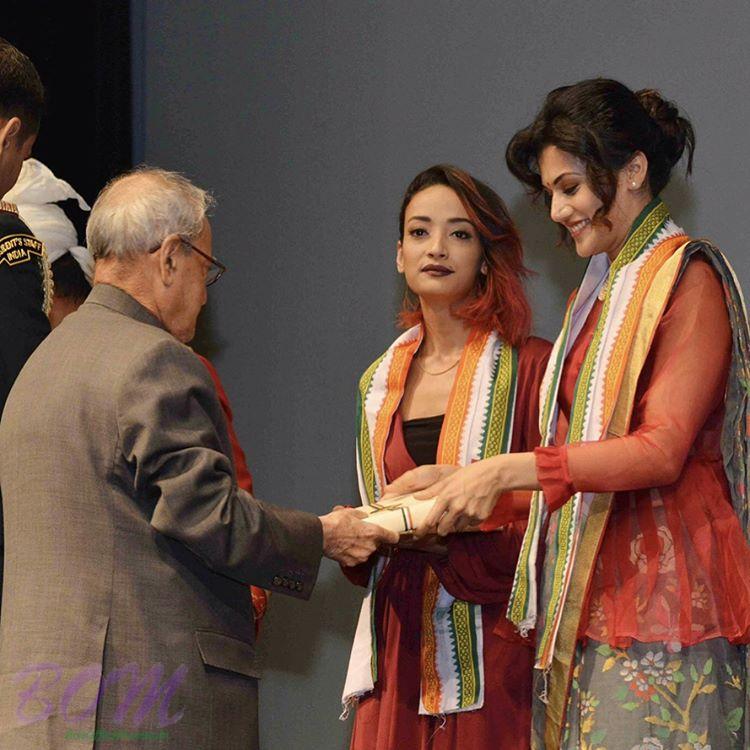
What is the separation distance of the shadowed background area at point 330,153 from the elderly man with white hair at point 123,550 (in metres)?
1.50

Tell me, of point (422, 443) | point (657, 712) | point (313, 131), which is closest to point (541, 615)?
point (657, 712)

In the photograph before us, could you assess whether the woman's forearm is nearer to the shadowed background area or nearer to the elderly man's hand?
the elderly man's hand

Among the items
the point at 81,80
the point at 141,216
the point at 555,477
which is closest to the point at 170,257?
the point at 141,216

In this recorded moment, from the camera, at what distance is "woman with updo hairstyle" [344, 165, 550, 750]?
116 inches

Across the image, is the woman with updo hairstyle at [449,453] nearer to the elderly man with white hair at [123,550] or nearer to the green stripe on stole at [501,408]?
the green stripe on stole at [501,408]

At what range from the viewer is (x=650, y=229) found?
274 centimetres

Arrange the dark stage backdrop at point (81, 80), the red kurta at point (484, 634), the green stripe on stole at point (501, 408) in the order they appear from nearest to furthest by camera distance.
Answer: the red kurta at point (484, 634), the green stripe on stole at point (501, 408), the dark stage backdrop at point (81, 80)

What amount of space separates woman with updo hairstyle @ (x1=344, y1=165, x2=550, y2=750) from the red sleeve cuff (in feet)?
1.30

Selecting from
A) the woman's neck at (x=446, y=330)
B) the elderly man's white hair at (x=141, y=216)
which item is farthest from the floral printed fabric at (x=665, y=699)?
the elderly man's white hair at (x=141, y=216)

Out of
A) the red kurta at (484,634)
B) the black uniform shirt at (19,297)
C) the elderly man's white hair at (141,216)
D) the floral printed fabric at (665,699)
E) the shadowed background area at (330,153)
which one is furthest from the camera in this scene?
the shadowed background area at (330,153)

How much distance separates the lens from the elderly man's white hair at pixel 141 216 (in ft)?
8.37

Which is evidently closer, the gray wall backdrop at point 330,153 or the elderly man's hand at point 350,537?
the elderly man's hand at point 350,537

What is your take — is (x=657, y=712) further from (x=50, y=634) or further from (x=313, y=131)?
(x=313, y=131)

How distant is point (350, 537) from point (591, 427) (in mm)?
533
